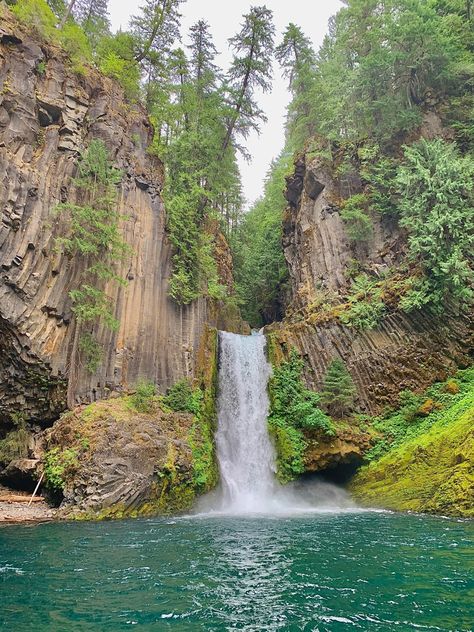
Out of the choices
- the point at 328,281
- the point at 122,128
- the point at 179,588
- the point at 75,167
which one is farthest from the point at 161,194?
the point at 179,588

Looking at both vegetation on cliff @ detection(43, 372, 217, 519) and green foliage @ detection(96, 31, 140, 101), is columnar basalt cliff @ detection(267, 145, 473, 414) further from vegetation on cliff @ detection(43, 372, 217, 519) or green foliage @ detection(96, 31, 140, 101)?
green foliage @ detection(96, 31, 140, 101)

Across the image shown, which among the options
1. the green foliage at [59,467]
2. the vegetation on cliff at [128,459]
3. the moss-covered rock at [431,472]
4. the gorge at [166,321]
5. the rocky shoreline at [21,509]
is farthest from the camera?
the gorge at [166,321]

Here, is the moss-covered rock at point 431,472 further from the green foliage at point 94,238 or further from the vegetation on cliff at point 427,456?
the green foliage at point 94,238

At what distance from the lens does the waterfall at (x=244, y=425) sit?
19.8 metres

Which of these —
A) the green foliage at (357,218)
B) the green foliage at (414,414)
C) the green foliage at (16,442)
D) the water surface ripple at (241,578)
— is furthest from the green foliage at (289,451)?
the green foliage at (357,218)

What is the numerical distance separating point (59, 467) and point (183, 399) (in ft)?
22.3

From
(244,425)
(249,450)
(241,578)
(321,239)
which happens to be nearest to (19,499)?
(249,450)

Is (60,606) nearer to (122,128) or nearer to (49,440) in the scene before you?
(49,440)

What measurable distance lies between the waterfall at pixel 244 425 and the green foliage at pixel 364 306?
530cm

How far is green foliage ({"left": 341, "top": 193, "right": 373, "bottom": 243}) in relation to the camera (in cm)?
2589

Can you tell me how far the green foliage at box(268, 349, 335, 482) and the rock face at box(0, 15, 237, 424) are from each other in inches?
201

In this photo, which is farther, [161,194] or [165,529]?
[161,194]

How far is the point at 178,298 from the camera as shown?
Answer: 80.9 ft

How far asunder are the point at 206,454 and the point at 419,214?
1600 centimetres
